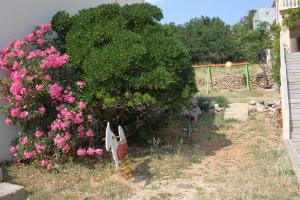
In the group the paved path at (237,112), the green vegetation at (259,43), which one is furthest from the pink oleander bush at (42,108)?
the green vegetation at (259,43)

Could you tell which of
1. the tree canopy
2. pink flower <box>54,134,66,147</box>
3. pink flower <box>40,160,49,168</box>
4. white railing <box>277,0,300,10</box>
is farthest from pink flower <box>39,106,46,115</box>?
the tree canopy

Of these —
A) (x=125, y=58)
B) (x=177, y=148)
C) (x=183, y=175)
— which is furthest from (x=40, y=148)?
(x=177, y=148)

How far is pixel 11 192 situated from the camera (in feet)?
20.0

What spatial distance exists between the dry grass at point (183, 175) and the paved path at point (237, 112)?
2.87m

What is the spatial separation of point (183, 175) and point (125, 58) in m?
2.24

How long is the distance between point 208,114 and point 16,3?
761 centimetres

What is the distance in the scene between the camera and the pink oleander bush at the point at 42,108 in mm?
7340

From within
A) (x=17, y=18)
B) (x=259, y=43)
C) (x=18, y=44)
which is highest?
(x=259, y=43)

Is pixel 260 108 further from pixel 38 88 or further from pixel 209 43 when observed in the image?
pixel 209 43

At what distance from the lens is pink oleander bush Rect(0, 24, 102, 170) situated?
7340 mm

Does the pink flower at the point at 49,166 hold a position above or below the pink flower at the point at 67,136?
below

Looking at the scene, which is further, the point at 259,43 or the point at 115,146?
the point at 259,43

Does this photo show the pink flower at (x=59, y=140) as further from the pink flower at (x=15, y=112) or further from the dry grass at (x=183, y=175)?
the pink flower at (x=15, y=112)

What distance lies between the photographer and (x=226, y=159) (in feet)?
27.9
